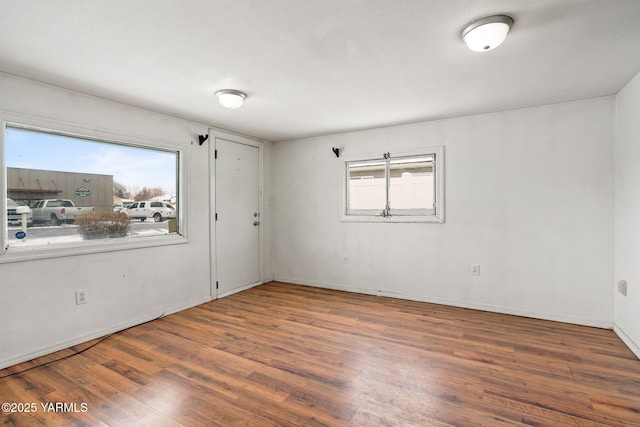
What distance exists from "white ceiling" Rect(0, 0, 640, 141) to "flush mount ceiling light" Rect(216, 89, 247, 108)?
77 millimetres

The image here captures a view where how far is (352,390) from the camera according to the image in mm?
2088

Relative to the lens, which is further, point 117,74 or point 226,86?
point 226,86

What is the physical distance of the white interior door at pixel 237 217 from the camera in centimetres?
430

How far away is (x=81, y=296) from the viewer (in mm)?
2877

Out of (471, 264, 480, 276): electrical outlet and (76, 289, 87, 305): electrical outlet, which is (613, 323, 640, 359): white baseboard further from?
(76, 289, 87, 305): electrical outlet

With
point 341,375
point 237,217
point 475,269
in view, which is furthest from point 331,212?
point 341,375

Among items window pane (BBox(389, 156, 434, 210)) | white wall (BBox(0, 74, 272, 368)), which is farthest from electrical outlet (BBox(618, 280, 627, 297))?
white wall (BBox(0, 74, 272, 368))

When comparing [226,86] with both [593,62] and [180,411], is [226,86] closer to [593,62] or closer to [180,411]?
[180,411]

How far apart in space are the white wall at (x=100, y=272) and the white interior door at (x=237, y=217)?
0.21m

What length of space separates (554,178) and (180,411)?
394 centimetres

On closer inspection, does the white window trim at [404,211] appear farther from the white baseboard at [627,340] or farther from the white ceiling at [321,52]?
the white baseboard at [627,340]

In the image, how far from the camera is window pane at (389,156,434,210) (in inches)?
159

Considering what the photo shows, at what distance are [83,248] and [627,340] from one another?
4963 millimetres

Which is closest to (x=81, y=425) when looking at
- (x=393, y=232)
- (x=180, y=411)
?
(x=180, y=411)
